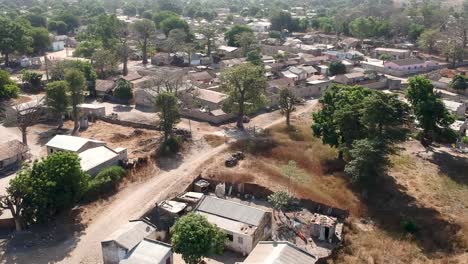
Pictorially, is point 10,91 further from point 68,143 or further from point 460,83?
point 460,83

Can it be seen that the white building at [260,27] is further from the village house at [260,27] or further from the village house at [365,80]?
the village house at [365,80]

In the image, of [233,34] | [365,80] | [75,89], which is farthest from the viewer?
[233,34]

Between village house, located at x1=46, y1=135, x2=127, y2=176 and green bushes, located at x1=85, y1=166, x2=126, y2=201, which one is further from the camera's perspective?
village house, located at x1=46, y1=135, x2=127, y2=176

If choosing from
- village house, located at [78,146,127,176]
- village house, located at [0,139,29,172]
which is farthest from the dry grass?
village house, located at [0,139,29,172]

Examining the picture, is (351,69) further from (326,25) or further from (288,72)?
(326,25)

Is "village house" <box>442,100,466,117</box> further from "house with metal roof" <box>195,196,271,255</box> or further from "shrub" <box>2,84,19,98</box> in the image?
"shrub" <box>2,84,19,98</box>

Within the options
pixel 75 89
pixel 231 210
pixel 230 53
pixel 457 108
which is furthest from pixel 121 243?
pixel 230 53
